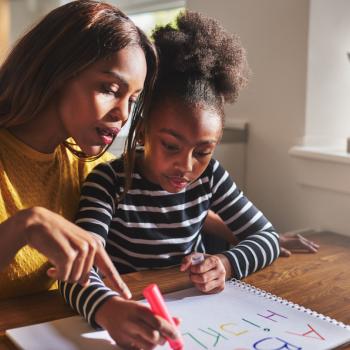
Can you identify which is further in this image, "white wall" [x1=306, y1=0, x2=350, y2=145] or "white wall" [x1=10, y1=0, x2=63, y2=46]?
"white wall" [x1=10, y1=0, x2=63, y2=46]

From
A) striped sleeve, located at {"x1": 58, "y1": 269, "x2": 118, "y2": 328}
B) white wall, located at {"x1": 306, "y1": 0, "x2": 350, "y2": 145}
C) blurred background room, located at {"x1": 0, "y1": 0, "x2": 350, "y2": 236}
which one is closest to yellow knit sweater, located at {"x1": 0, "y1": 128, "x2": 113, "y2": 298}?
striped sleeve, located at {"x1": 58, "y1": 269, "x2": 118, "y2": 328}

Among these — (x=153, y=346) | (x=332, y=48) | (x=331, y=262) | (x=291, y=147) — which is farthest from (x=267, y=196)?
(x=153, y=346)

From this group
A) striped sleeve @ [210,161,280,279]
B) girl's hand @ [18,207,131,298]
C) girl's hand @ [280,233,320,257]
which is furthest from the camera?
girl's hand @ [280,233,320,257]

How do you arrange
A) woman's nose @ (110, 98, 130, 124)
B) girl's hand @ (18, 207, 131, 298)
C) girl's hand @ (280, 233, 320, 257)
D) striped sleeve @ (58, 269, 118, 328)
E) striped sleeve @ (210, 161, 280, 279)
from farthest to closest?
Result: girl's hand @ (280, 233, 320, 257)
striped sleeve @ (210, 161, 280, 279)
woman's nose @ (110, 98, 130, 124)
striped sleeve @ (58, 269, 118, 328)
girl's hand @ (18, 207, 131, 298)

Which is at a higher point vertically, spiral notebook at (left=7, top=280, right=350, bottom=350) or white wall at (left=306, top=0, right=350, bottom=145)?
white wall at (left=306, top=0, right=350, bottom=145)

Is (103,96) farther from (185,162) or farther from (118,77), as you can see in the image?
(185,162)

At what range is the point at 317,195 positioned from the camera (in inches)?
57.4

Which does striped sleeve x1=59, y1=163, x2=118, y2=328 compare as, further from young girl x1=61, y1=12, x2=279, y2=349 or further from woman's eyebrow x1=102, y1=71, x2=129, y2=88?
woman's eyebrow x1=102, y1=71, x2=129, y2=88

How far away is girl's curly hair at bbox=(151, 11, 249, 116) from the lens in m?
0.90

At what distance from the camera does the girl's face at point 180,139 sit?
34.3 inches

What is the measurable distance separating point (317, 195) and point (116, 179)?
0.70m

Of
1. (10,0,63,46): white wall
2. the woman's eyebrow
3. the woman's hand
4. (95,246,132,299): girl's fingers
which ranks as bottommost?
(95,246,132,299): girl's fingers

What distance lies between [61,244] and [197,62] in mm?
449

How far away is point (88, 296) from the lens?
2.40 ft
